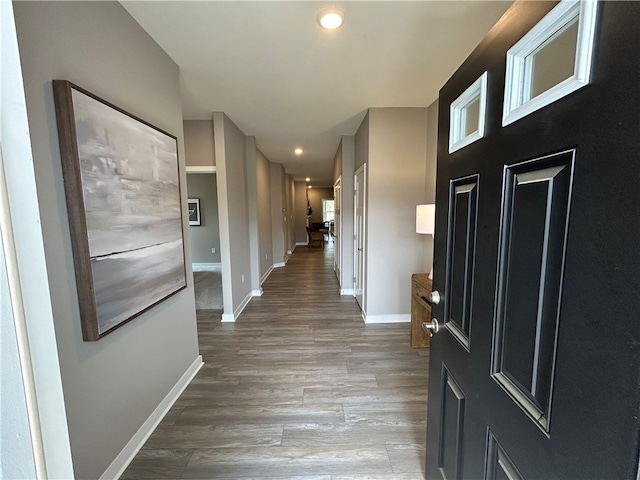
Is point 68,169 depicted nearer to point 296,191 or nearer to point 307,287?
point 307,287

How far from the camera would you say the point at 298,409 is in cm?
188

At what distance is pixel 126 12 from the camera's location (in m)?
1.55

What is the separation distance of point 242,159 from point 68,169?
2.97m

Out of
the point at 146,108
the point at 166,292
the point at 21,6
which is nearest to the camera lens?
the point at 21,6

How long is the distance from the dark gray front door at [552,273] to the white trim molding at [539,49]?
0.05 ft

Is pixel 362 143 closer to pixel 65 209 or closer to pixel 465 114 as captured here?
pixel 465 114

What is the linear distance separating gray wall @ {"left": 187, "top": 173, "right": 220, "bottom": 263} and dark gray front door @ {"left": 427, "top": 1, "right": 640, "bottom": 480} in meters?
6.39

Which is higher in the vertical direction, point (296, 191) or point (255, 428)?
point (296, 191)

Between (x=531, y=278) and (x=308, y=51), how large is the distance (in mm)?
2072

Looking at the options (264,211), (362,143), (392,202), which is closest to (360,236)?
(392,202)

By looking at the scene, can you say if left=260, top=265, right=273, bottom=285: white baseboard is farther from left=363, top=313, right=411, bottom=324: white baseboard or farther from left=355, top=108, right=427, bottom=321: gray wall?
left=355, top=108, right=427, bottom=321: gray wall

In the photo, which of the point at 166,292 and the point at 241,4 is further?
the point at 166,292

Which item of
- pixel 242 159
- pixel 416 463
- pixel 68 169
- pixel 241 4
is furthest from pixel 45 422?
pixel 242 159

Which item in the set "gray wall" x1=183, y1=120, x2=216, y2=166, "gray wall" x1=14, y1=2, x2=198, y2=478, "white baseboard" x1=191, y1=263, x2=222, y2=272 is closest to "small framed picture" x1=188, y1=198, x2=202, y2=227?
"white baseboard" x1=191, y1=263, x2=222, y2=272
